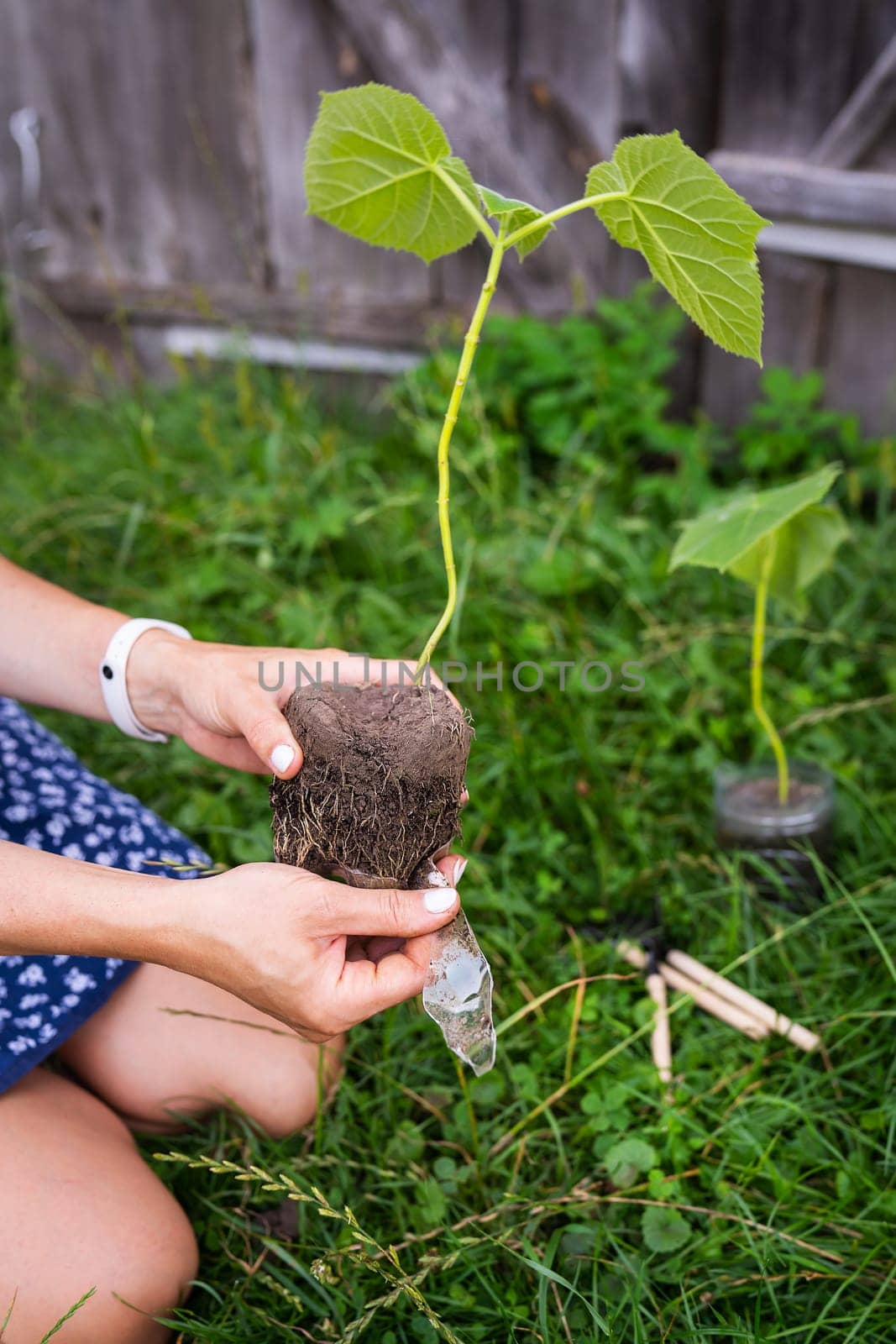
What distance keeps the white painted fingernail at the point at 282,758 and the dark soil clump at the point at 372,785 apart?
0.02 m

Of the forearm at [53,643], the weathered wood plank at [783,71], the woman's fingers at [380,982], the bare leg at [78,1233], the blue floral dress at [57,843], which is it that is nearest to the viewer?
the woman's fingers at [380,982]

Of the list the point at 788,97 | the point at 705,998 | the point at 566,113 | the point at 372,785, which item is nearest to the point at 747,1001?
the point at 705,998

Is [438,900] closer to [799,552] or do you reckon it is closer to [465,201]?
[465,201]

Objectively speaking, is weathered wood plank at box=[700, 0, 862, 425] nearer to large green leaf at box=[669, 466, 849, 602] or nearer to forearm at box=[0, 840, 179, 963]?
large green leaf at box=[669, 466, 849, 602]

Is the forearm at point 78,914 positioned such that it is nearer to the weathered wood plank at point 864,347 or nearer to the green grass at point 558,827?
the green grass at point 558,827

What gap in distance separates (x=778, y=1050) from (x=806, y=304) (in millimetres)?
2023

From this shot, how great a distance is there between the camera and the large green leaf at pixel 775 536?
155 cm

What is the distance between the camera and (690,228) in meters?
1.09

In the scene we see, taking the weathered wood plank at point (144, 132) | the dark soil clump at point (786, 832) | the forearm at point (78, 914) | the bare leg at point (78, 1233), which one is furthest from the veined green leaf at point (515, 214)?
the weathered wood plank at point (144, 132)

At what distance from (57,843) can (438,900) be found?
656 millimetres

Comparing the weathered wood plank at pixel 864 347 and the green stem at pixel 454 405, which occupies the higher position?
the green stem at pixel 454 405

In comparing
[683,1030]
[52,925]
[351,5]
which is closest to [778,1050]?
[683,1030]

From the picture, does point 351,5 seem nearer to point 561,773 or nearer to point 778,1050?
point 561,773

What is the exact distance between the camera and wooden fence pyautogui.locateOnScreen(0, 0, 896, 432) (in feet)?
8.54
